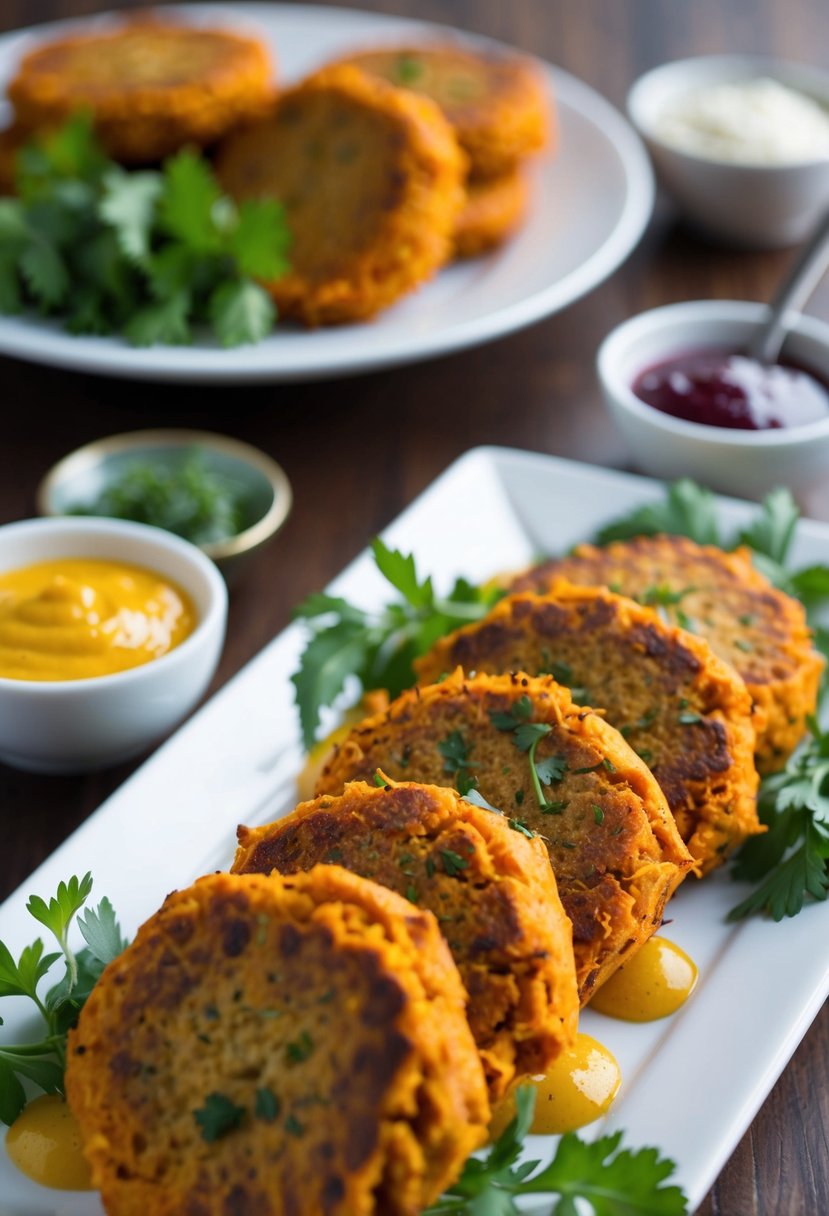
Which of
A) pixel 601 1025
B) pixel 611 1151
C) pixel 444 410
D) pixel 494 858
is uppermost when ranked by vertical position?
pixel 494 858

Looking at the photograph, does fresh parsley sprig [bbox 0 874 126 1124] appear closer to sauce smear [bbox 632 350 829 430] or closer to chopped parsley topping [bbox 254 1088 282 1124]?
chopped parsley topping [bbox 254 1088 282 1124]

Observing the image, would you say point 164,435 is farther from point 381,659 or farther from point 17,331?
point 381,659

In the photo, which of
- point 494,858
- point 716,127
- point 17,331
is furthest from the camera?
point 716,127

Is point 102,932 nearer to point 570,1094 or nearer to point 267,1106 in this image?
point 267,1106

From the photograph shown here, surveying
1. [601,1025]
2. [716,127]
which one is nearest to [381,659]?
[601,1025]

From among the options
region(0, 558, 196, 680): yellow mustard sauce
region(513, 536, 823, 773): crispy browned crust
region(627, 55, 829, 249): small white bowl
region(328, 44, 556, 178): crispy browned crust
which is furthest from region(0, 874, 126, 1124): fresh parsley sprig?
region(627, 55, 829, 249): small white bowl

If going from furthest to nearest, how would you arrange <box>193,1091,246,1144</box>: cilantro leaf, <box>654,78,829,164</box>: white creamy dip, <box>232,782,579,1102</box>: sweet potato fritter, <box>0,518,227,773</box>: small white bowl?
<box>654,78,829,164</box>: white creamy dip → <box>0,518,227,773</box>: small white bowl → <box>232,782,579,1102</box>: sweet potato fritter → <box>193,1091,246,1144</box>: cilantro leaf
